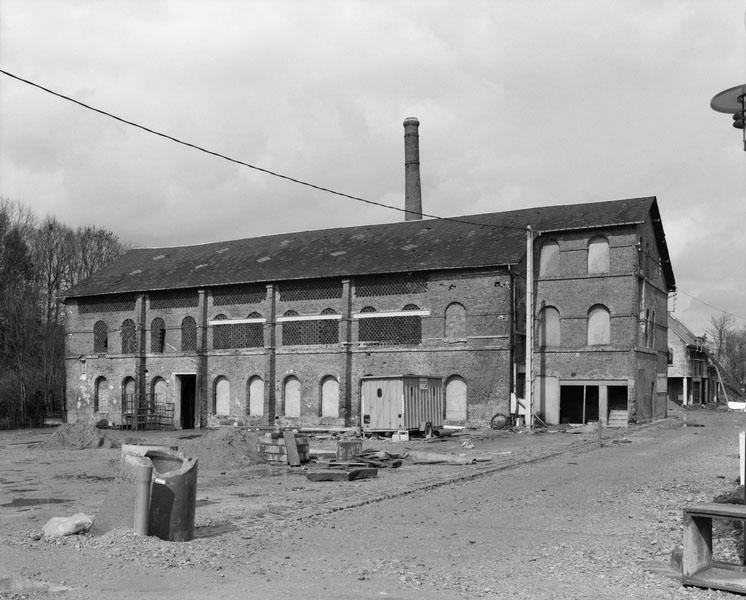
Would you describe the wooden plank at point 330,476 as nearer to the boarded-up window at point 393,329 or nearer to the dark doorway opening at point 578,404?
the boarded-up window at point 393,329

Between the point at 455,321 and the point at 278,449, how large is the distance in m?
15.7

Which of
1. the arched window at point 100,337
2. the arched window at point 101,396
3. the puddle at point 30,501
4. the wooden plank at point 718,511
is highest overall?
the arched window at point 100,337

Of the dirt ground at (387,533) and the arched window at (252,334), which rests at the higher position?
the arched window at (252,334)

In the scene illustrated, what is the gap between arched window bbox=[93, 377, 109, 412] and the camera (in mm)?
45250

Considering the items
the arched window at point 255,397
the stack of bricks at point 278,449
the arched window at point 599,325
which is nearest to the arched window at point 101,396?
the arched window at point 255,397

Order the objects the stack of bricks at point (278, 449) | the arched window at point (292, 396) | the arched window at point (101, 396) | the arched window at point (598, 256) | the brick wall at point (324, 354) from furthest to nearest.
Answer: the arched window at point (101, 396), the arched window at point (292, 396), the arched window at point (598, 256), the brick wall at point (324, 354), the stack of bricks at point (278, 449)

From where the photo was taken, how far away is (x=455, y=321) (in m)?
36.1

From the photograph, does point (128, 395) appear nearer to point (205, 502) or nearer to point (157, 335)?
point (157, 335)

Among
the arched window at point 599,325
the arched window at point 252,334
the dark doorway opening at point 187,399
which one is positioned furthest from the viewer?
the dark doorway opening at point 187,399

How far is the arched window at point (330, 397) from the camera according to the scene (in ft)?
125

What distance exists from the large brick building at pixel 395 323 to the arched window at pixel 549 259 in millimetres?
64

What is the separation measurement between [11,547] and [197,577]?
A: 3095mm

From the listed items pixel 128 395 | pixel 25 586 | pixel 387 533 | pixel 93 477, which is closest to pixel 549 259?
pixel 128 395

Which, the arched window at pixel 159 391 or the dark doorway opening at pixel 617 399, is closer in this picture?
the dark doorway opening at pixel 617 399
